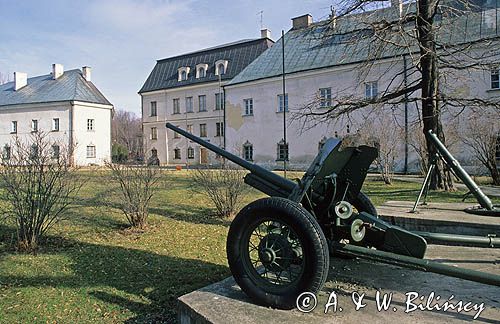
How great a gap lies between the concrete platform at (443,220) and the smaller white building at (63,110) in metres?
39.9

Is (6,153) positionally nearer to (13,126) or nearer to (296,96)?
(296,96)

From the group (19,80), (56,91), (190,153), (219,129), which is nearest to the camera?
(219,129)

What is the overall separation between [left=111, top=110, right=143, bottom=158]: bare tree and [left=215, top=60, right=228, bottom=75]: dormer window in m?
10.3

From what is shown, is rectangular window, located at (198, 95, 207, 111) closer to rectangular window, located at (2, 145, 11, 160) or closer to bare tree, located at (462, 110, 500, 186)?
bare tree, located at (462, 110, 500, 186)

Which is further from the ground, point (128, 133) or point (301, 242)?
point (128, 133)

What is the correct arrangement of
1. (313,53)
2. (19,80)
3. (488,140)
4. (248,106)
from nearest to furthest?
1. (488,140)
2. (313,53)
3. (248,106)
4. (19,80)

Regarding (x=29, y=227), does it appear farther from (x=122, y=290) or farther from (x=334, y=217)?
(x=334, y=217)

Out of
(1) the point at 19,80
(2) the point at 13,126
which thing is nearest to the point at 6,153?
(2) the point at 13,126

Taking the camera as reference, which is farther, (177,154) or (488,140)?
(177,154)

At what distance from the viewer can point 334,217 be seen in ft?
10.1

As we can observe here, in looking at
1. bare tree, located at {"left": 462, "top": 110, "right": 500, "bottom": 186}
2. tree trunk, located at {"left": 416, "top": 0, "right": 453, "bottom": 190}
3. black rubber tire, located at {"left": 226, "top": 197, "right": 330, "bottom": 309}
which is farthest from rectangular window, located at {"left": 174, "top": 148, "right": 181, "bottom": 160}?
black rubber tire, located at {"left": 226, "top": 197, "right": 330, "bottom": 309}

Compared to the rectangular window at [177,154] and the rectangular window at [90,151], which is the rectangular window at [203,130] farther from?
the rectangular window at [90,151]

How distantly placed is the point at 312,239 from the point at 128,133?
63.4 m

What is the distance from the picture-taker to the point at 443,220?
4836 mm
